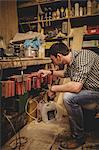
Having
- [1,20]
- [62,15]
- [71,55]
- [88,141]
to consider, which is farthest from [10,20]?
[88,141]

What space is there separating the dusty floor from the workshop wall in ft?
5.19

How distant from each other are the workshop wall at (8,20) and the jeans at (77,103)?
1.87 meters

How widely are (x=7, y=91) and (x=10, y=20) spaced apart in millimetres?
2147

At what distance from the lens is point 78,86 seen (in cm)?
187

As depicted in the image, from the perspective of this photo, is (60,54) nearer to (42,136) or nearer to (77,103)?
(77,103)

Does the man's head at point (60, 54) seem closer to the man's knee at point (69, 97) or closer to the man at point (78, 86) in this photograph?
the man at point (78, 86)

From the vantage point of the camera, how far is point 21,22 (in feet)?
12.9

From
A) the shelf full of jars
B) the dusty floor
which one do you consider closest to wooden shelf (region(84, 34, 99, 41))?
the shelf full of jars

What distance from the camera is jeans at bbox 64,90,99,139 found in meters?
1.94

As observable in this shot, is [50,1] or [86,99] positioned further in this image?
[50,1]

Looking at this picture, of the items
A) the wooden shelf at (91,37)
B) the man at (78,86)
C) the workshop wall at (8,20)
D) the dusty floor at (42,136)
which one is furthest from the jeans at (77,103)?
the workshop wall at (8,20)

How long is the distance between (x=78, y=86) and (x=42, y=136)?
2.32ft

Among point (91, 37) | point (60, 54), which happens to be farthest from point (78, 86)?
point (91, 37)

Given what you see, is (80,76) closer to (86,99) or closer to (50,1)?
(86,99)
